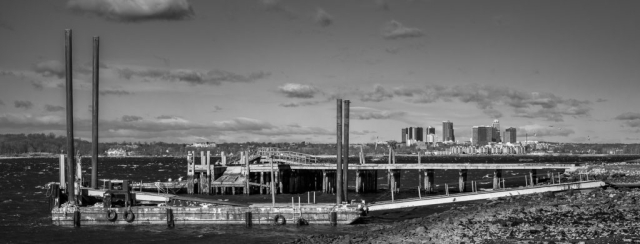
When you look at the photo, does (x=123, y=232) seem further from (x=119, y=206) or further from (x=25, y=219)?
(x=25, y=219)

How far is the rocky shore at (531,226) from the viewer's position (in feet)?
91.2

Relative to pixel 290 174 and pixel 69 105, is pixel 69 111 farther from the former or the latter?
pixel 290 174

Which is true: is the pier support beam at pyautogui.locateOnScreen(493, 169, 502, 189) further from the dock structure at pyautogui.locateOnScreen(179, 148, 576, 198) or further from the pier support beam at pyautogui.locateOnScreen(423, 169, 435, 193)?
the pier support beam at pyautogui.locateOnScreen(423, 169, 435, 193)

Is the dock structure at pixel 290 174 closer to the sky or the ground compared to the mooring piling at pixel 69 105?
closer to the ground

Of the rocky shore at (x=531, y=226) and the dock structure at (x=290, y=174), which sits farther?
the dock structure at (x=290, y=174)

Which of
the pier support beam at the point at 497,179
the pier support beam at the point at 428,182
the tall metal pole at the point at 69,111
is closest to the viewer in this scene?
the tall metal pole at the point at 69,111

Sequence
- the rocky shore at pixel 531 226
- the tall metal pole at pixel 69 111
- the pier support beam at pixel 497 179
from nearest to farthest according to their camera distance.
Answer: the rocky shore at pixel 531 226
the tall metal pole at pixel 69 111
the pier support beam at pixel 497 179

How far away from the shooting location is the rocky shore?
2781 centimetres

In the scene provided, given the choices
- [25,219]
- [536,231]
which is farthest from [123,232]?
[536,231]

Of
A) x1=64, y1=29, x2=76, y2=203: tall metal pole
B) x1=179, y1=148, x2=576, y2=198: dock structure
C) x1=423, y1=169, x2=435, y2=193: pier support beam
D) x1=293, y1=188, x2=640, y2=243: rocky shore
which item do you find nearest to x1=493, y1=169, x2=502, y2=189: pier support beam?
x1=179, y1=148, x2=576, y2=198: dock structure

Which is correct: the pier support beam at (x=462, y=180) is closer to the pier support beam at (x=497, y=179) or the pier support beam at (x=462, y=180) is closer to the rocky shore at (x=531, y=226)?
the pier support beam at (x=497, y=179)

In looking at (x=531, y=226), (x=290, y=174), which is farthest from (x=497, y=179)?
(x=531, y=226)

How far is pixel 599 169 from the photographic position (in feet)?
331

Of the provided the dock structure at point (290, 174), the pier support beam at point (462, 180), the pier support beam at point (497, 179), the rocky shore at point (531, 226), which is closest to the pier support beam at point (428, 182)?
the dock structure at point (290, 174)
